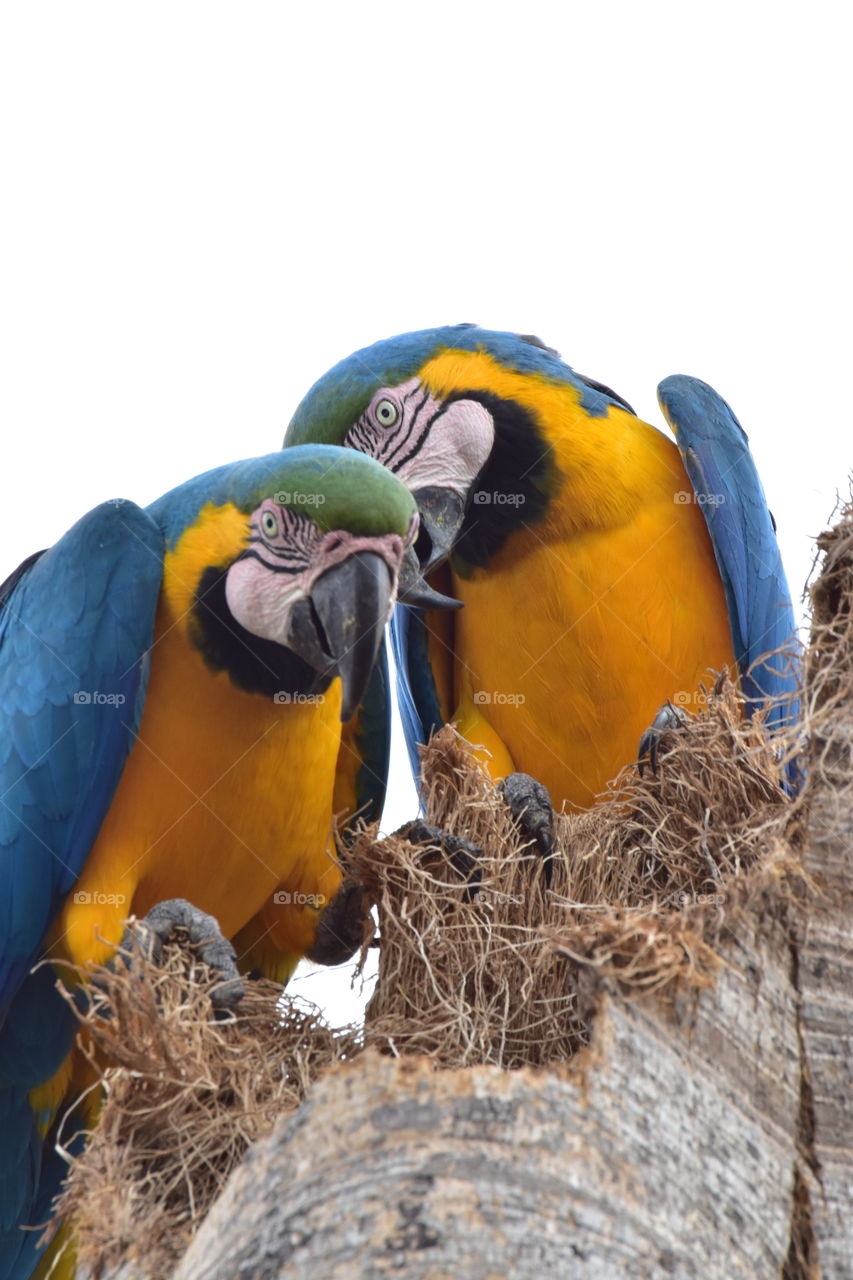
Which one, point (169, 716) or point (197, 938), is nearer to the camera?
point (197, 938)

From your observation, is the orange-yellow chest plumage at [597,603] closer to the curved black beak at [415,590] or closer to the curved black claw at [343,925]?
the curved black beak at [415,590]

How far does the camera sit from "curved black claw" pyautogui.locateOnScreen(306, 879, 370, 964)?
3.45 metres

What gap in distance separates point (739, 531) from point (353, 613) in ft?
4.40

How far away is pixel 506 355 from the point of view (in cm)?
404

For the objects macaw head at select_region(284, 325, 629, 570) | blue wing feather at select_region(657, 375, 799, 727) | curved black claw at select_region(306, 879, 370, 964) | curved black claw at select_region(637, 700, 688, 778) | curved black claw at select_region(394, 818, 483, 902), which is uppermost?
macaw head at select_region(284, 325, 629, 570)

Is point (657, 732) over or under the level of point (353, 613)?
under

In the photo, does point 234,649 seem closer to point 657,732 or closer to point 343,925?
point 343,925

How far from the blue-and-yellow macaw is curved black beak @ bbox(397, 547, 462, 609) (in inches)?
7.6

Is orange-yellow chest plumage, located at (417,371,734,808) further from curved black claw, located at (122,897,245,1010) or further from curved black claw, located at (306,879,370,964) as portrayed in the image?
curved black claw, located at (122,897,245,1010)

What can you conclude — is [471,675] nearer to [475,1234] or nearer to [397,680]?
[397,680]

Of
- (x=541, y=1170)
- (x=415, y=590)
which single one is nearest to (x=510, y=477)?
(x=415, y=590)

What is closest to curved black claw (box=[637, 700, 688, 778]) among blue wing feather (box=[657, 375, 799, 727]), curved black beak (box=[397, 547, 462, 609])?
blue wing feather (box=[657, 375, 799, 727])

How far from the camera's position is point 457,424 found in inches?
153

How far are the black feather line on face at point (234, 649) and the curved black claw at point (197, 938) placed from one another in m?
0.55
